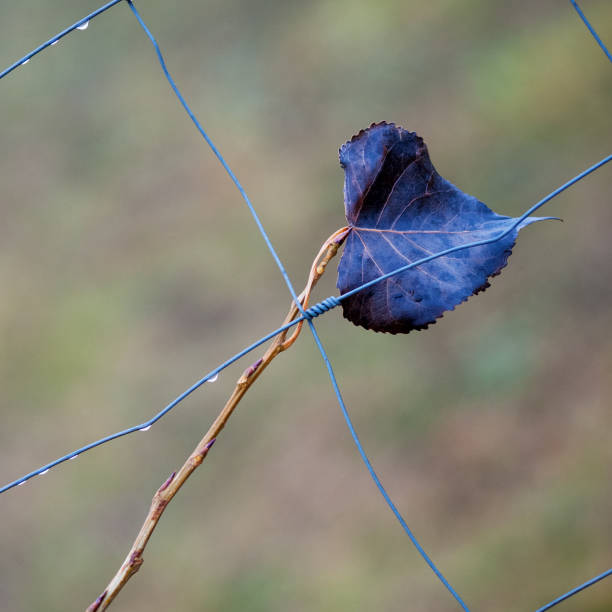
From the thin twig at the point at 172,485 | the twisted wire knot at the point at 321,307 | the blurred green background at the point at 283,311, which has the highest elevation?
the blurred green background at the point at 283,311

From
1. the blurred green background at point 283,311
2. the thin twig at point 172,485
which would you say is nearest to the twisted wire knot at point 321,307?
the thin twig at point 172,485

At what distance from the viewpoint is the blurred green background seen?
122 centimetres

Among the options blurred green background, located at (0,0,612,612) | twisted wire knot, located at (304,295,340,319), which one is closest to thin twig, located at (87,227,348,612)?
twisted wire knot, located at (304,295,340,319)

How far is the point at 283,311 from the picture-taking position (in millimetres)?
1546

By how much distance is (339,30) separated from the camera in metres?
1.80

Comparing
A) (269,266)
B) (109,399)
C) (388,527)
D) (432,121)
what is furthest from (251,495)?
(432,121)

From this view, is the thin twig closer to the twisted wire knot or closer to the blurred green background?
the twisted wire knot

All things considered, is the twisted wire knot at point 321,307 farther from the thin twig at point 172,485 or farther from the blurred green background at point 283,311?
the blurred green background at point 283,311

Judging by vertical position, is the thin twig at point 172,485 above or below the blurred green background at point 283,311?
below

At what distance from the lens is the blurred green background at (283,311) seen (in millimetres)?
1220

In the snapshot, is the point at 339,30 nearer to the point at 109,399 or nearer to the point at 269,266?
the point at 269,266

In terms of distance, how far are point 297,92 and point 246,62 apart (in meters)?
0.19

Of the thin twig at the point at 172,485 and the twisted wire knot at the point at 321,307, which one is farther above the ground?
the twisted wire knot at the point at 321,307

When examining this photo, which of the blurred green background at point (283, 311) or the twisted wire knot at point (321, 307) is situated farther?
the blurred green background at point (283, 311)
